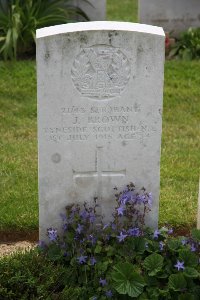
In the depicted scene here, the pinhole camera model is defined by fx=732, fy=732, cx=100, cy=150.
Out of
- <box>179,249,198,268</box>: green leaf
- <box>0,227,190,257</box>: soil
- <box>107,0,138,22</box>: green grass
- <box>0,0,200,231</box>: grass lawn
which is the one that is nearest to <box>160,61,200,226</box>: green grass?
<box>0,0,200,231</box>: grass lawn

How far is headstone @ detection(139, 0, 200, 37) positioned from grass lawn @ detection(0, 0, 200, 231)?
1181mm

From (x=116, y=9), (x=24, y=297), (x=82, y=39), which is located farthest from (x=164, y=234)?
(x=116, y=9)

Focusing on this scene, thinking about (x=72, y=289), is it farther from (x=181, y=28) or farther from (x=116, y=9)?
(x=116, y=9)

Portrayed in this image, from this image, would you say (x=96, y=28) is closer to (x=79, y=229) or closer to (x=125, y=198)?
(x=125, y=198)

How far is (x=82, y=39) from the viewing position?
14.6 ft

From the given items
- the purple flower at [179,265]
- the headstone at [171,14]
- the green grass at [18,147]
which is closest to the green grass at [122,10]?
the headstone at [171,14]

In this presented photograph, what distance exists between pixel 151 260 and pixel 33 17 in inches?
216

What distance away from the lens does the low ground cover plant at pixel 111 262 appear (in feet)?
14.0

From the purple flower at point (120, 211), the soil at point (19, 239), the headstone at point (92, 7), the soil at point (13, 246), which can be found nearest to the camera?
the purple flower at point (120, 211)

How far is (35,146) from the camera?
6902mm

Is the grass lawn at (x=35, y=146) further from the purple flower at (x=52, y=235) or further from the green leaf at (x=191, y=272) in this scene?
the green leaf at (x=191, y=272)

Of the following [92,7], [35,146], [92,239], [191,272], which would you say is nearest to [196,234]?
[191,272]

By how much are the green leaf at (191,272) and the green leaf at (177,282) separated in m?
0.04

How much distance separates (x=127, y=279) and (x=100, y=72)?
1.27 meters
